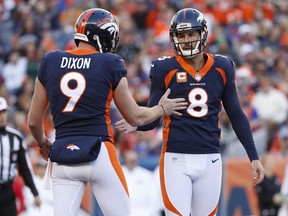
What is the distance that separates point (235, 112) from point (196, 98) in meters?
0.35

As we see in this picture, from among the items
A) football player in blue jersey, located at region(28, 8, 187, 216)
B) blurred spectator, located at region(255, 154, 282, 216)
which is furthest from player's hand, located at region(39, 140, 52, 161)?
blurred spectator, located at region(255, 154, 282, 216)

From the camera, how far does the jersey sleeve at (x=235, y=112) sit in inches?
261

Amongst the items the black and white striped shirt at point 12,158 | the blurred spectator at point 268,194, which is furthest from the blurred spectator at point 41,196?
the blurred spectator at point 268,194

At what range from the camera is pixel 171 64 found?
658cm

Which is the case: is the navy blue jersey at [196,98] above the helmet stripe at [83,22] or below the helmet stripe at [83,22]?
below

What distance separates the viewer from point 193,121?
6508mm

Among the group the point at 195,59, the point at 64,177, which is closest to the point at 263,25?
the point at 195,59

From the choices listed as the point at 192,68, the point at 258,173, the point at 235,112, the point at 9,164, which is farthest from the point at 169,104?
the point at 9,164

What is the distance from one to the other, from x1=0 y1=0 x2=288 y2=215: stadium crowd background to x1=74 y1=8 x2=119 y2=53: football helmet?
5.84 meters

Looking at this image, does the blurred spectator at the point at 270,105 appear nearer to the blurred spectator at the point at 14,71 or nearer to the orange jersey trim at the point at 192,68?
the blurred spectator at the point at 14,71

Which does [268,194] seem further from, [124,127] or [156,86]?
[124,127]

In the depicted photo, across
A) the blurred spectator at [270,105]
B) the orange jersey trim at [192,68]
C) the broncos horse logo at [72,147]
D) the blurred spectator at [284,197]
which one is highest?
the orange jersey trim at [192,68]

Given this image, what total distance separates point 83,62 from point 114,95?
0.31 m

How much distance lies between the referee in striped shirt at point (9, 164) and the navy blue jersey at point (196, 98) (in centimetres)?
237
